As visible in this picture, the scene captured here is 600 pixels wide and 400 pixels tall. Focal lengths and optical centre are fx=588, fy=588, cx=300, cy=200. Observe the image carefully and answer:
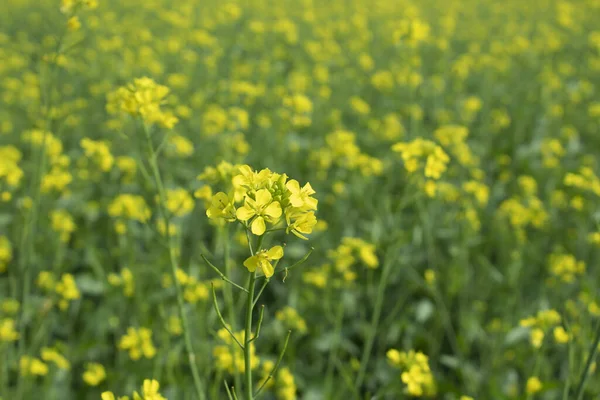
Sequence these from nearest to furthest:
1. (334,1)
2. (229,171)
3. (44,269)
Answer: (229,171) → (44,269) → (334,1)

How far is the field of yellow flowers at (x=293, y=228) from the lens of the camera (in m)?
2.21

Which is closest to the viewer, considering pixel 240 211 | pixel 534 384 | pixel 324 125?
pixel 240 211

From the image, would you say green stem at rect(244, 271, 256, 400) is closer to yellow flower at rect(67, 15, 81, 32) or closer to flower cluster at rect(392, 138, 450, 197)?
flower cluster at rect(392, 138, 450, 197)

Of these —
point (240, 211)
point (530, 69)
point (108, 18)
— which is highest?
point (240, 211)

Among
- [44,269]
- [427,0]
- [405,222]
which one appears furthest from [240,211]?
[427,0]

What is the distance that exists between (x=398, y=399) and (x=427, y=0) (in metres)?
10.7

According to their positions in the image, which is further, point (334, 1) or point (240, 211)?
point (334, 1)

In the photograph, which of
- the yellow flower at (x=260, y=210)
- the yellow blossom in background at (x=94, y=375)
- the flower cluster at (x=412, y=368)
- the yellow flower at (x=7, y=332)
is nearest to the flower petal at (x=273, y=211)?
the yellow flower at (x=260, y=210)

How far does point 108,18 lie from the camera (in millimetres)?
8641

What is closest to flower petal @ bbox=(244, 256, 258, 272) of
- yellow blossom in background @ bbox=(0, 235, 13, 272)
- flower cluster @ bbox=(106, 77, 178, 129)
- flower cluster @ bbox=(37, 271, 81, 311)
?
flower cluster @ bbox=(106, 77, 178, 129)

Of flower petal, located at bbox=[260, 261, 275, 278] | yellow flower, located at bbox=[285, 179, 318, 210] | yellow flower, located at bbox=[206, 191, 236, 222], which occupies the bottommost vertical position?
flower petal, located at bbox=[260, 261, 275, 278]

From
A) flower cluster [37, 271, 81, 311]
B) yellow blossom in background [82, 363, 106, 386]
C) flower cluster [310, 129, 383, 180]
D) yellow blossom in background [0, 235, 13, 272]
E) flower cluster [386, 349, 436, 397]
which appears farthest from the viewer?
flower cluster [310, 129, 383, 180]

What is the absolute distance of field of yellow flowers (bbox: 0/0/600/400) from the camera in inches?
86.8

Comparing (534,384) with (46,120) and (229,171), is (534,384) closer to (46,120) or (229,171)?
(229,171)
